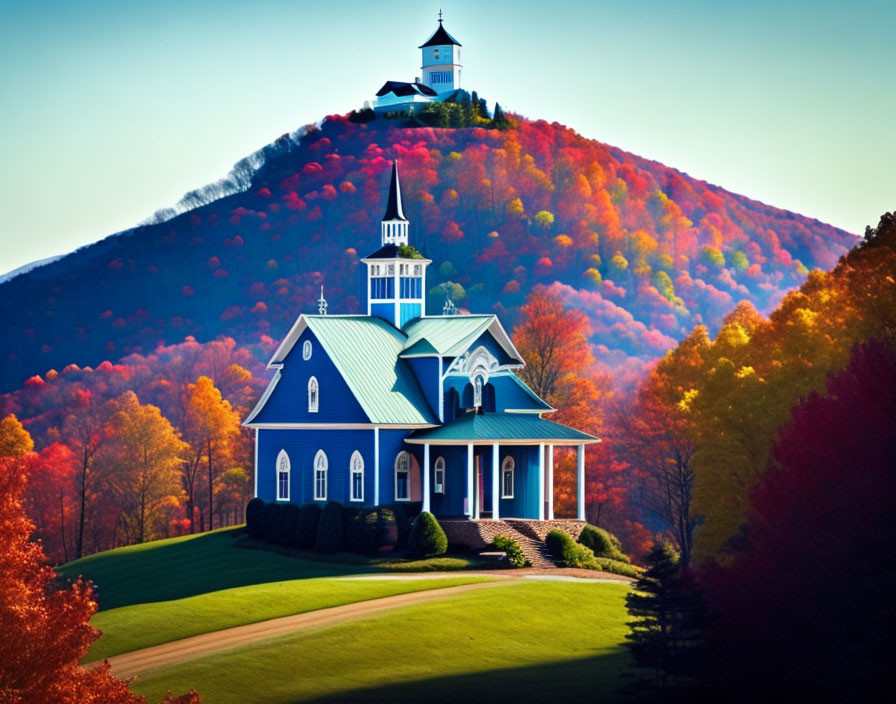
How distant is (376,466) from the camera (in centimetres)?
5938

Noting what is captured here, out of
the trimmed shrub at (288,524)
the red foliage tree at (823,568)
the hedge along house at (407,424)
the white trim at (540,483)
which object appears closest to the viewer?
the red foliage tree at (823,568)

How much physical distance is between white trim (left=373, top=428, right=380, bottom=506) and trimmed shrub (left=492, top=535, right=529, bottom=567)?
15.6 ft

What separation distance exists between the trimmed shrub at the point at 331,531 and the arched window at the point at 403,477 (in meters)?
2.73

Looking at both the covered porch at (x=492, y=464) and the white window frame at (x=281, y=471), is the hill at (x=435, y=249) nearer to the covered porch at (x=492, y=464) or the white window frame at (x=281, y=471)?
the covered porch at (x=492, y=464)

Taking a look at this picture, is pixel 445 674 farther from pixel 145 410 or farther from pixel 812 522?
pixel 145 410

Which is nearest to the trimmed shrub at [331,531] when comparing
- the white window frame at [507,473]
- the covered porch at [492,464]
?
the covered porch at [492,464]

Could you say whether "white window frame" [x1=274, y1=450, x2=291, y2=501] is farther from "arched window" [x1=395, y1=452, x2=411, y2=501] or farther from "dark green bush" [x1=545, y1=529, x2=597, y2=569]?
"dark green bush" [x1=545, y1=529, x2=597, y2=569]

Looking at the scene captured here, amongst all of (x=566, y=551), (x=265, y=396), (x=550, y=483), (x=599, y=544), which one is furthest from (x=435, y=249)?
(x=566, y=551)

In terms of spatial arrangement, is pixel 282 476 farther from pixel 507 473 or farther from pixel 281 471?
pixel 507 473

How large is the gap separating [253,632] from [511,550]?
13.6m

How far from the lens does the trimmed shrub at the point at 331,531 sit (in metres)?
58.2

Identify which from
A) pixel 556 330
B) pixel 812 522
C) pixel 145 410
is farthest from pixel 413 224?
pixel 812 522

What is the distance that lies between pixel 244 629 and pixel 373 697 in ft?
28.8

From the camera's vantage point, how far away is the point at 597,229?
156 metres
